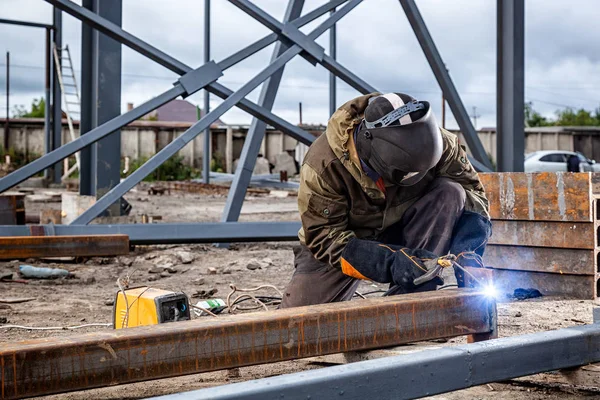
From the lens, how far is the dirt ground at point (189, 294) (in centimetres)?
258

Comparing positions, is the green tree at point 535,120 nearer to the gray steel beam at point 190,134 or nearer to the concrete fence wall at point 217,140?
the concrete fence wall at point 217,140

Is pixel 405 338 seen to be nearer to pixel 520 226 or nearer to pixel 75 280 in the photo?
pixel 520 226

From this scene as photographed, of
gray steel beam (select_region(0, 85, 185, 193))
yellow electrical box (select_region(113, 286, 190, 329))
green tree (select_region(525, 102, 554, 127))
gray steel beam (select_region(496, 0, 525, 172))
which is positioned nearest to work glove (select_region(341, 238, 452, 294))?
yellow electrical box (select_region(113, 286, 190, 329))

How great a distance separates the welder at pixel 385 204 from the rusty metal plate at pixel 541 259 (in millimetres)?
1351

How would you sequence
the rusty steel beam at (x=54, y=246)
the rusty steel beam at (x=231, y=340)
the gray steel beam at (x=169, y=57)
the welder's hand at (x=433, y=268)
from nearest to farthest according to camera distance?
the rusty steel beam at (x=231, y=340) → the welder's hand at (x=433, y=268) → the rusty steel beam at (x=54, y=246) → the gray steel beam at (x=169, y=57)

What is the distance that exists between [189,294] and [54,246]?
92cm

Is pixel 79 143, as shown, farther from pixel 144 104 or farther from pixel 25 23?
pixel 25 23

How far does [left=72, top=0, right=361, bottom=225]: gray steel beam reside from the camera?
5.04 metres

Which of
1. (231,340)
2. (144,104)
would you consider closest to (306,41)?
(144,104)

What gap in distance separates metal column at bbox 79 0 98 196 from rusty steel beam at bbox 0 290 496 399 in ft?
14.5

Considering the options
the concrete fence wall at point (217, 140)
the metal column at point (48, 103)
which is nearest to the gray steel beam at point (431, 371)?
the metal column at point (48, 103)

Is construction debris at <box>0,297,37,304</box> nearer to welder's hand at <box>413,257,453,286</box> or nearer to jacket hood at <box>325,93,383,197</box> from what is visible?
jacket hood at <box>325,93,383,197</box>

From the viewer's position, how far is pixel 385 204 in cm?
322

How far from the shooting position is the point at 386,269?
277cm
